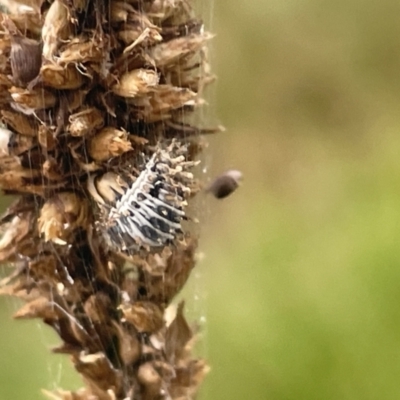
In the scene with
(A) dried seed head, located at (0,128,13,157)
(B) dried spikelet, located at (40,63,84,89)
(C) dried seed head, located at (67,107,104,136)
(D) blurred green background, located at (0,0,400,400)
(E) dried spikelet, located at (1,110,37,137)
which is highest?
(B) dried spikelet, located at (40,63,84,89)

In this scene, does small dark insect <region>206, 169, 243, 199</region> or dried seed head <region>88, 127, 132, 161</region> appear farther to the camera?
small dark insect <region>206, 169, 243, 199</region>

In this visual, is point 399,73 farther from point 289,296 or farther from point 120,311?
point 120,311

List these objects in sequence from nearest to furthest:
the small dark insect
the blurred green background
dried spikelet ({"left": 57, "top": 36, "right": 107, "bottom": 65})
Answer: dried spikelet ({"left": 57, "top": 36, "right": 107, "bottom": 65}) → the small dark insect → the blurred green background

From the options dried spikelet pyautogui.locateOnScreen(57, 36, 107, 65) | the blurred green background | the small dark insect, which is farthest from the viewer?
the blurred green background

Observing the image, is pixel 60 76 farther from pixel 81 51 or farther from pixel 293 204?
pixel 293 204

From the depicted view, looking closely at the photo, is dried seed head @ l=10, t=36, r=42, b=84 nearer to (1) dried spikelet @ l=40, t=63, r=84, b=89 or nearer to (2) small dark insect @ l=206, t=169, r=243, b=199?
(1) dried spikelet @ l=40, t=63, r=84, b=89

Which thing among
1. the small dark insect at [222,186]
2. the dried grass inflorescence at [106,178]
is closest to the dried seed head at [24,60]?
the dried grass inflorescence at [106,178]

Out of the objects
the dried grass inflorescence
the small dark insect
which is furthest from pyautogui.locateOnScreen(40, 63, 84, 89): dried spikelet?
the small dark insect

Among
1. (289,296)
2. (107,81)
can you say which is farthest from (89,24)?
(289,296)
